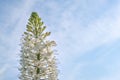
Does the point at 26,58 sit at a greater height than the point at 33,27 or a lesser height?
lesser

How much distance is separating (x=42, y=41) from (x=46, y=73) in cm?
440

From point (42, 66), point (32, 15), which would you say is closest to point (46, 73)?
point (42, 66)

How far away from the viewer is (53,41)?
51.3m

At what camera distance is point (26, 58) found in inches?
1964

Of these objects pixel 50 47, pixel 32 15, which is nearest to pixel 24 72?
pixel 50 47

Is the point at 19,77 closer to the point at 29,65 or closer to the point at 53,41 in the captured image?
the point at 29,65

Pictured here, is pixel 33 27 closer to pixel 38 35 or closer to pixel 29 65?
pixel 38 35

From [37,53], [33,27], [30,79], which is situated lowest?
[30,79]

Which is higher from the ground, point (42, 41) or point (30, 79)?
point (42, 41)

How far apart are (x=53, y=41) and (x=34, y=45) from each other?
2.38m

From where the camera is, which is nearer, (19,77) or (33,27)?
(19,77)

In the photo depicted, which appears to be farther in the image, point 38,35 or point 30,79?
point 38,35

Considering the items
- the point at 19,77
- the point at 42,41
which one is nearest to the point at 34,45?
the point at 42,41

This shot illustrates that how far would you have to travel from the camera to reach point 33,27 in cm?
5266
